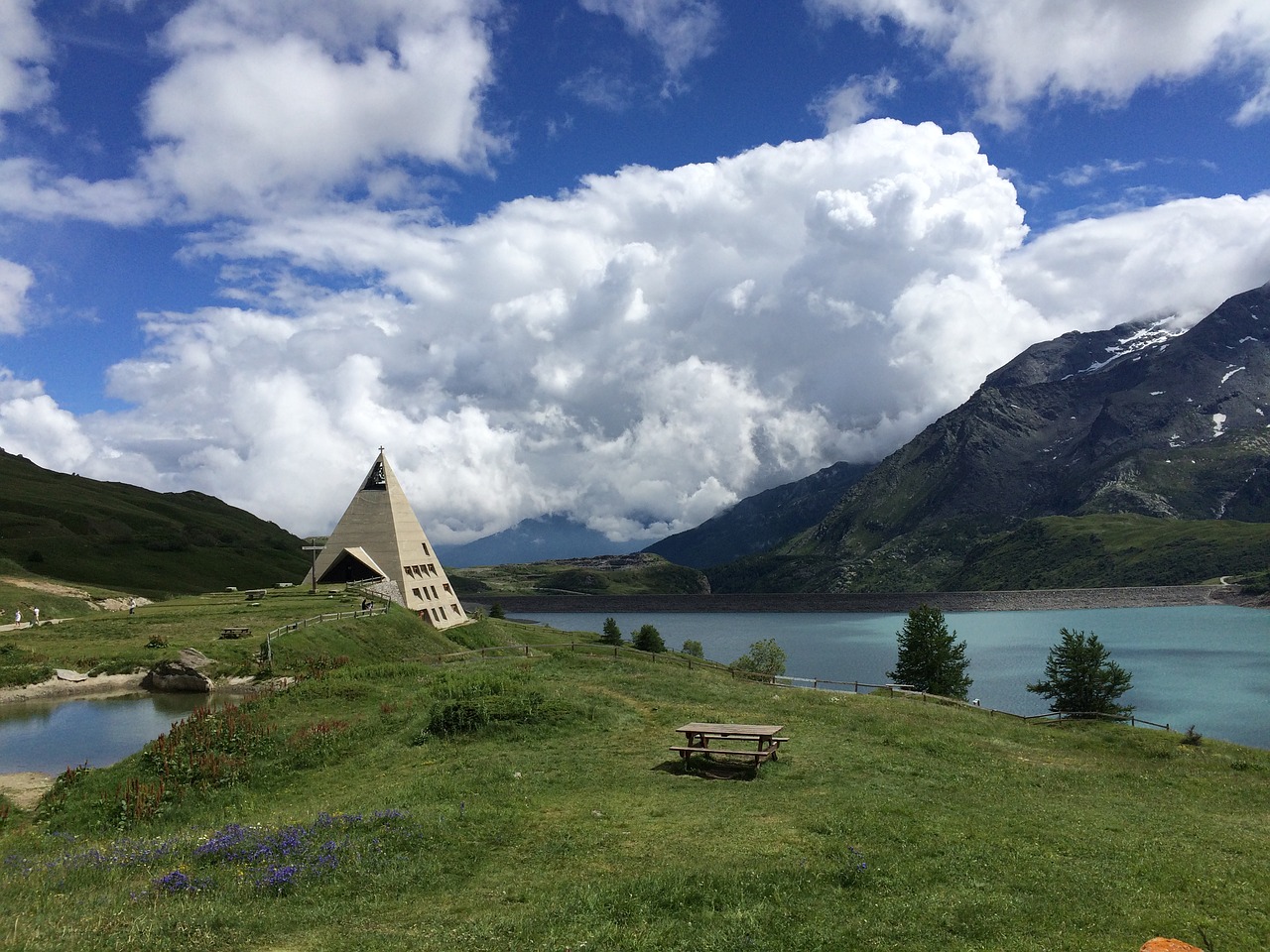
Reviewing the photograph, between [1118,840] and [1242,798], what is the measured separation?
11.0 meters

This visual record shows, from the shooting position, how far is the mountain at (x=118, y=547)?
A: 5044 inches

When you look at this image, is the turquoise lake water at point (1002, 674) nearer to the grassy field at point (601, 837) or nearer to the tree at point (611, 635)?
the grassy field at point (601, 837)

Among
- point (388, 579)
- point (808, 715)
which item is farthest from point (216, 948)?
point (388, 579)

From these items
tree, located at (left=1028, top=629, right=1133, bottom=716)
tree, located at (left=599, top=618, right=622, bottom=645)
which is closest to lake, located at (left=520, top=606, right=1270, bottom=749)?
tree, located at (left=1028, top=629, right=1133, bottom=716)

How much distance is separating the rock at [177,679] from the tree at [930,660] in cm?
5882

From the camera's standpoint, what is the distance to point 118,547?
147 metres

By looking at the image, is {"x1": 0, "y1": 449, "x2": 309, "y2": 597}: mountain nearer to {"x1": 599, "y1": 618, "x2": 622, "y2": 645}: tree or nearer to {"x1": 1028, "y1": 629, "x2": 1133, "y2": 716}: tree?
{"x1": 599, "y1": 618, "x2": 622, "y2": 645}: tree

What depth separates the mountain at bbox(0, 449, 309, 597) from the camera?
128 meters

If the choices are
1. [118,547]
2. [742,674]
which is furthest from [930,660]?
[118,547]

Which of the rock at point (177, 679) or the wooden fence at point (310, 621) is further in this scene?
the wooden fence at point (310, 621)

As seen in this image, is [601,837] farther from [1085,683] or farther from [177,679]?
[1085,683]

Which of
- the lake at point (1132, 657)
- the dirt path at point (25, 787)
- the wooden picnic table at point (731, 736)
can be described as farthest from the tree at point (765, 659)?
the dirt path at point (25, 787)

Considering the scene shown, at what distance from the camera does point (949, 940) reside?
11.8m

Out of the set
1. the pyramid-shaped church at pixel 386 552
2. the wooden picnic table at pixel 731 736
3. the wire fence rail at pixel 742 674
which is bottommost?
the wire fence rail at pixel 742 674
